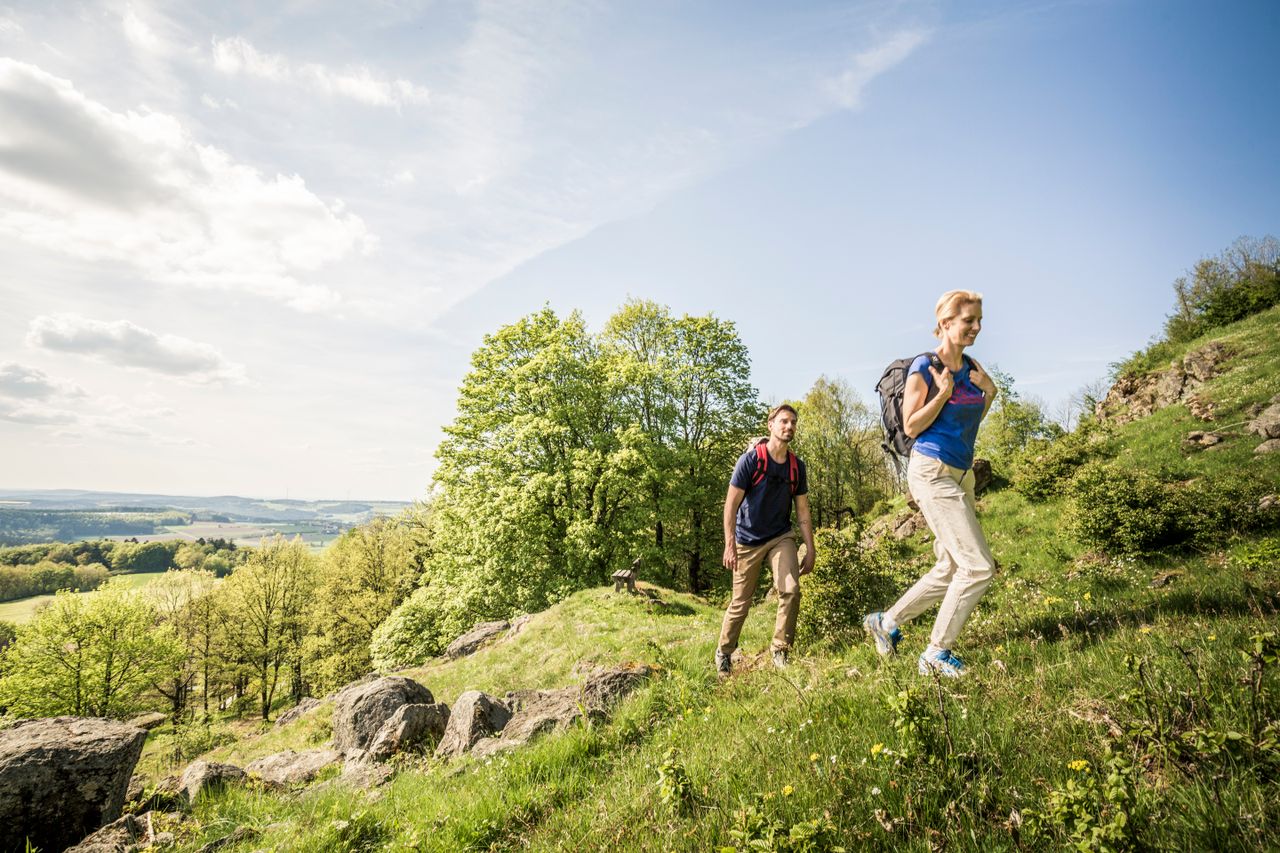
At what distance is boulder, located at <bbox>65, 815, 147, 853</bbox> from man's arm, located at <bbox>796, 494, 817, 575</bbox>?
6792 millimetres

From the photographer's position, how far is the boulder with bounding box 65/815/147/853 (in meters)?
4.34

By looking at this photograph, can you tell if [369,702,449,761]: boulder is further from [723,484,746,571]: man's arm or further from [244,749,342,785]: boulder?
[723,484,746,571]: man's arm

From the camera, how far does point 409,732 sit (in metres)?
7.48

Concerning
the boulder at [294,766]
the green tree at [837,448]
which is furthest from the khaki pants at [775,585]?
the green tree at [837,448]

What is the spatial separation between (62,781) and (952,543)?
927 cm

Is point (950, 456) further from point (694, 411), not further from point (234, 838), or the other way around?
point (694, 411)

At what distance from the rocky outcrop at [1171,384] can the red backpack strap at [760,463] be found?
20747 millimetres

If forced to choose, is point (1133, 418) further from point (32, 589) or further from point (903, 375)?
point (32, 589)

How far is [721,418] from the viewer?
2847cm

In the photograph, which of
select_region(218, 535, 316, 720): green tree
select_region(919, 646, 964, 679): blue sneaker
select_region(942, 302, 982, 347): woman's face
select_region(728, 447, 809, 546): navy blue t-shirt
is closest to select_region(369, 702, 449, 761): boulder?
select_region(728, 447, 809, 546): navy blue t-shirt

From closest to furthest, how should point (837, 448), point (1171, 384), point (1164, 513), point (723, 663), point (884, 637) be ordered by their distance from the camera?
point (884, 637) → point (723, 663) → point (1164, 513) → point (1171, 384) → point (837, 448)

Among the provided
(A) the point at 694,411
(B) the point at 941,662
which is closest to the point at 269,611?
(A) the point at 694,411

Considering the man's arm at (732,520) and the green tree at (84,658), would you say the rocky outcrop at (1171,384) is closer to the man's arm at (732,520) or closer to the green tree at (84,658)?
the man's arm at (732,520)

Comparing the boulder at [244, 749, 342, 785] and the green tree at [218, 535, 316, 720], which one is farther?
the green tree at [218, 535, 316, 720]
